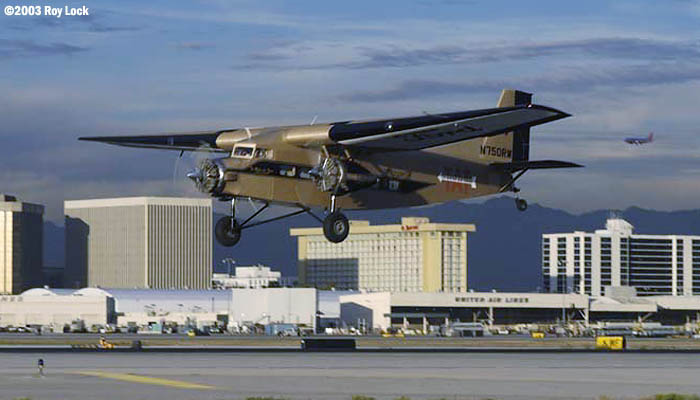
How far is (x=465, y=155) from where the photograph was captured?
91750mm

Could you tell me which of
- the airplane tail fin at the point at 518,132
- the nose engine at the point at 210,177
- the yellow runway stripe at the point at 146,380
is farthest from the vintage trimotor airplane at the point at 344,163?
the yellow runway stripe at the point at 146,380

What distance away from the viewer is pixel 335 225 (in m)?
83.9

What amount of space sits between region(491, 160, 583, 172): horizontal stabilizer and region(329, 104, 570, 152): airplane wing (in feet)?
11.4

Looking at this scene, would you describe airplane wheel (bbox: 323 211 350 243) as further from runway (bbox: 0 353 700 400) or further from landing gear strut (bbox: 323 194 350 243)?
runway (bbox: 0 353 700 400)

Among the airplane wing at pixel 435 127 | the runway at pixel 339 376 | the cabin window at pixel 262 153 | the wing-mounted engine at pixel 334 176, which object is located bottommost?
the runway at pixel 339 376

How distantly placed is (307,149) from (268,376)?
19.2m

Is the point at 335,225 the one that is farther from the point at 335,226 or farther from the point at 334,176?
the point at 334,176

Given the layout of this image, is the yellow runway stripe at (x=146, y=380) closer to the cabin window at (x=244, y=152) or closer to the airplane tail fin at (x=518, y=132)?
the cabin window at (x=244, y=152)

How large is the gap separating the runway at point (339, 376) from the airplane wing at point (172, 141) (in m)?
13.2

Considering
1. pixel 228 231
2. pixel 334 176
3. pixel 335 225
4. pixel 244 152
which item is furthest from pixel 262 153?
pixel 335 225

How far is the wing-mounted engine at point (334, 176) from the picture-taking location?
8288 centimetres

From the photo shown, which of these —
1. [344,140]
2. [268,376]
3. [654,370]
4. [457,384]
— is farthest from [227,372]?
[654,370]

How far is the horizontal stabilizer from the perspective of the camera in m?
86.9

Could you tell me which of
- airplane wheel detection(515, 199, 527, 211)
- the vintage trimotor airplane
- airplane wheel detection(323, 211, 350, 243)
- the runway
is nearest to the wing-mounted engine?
the vintage trimotor airplane
